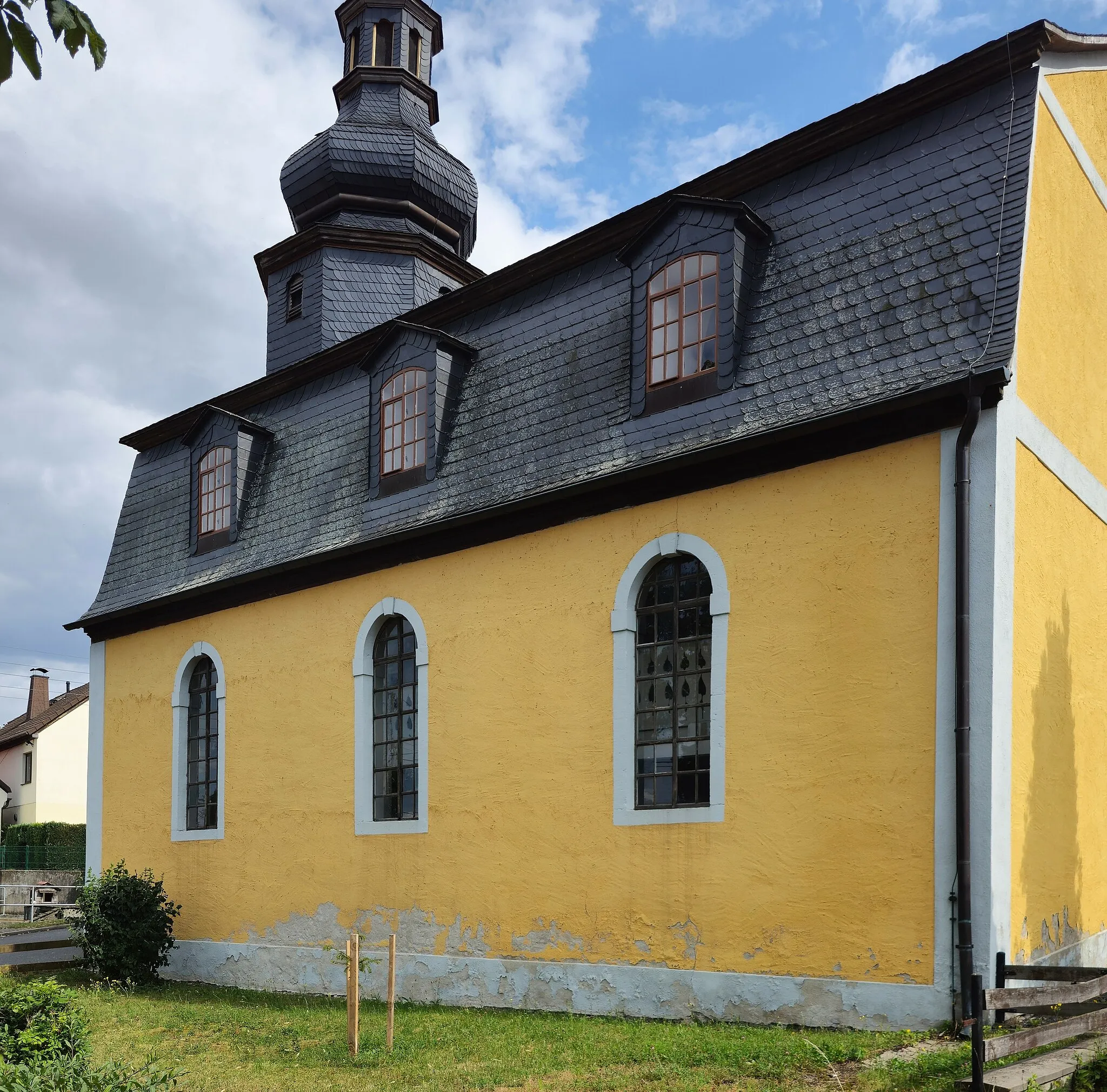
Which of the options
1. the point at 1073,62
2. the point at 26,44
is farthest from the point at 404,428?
the point at 26,44

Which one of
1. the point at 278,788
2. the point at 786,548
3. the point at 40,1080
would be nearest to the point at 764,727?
the point at 786,548

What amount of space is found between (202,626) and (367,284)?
6308 mm

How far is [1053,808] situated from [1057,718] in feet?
2.35

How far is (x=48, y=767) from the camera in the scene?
4469cm

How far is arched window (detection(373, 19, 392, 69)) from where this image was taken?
71.5 ft

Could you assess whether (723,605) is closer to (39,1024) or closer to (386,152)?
(39,1024)

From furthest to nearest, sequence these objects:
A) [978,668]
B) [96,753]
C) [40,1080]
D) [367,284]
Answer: [367,284]
[96,753]
[978,668]
[40,1080]

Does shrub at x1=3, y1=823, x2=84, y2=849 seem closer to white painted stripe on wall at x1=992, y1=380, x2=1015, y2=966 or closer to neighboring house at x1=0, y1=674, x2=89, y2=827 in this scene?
neighboring house at x1=0, y1=674, x2=89, y2=827

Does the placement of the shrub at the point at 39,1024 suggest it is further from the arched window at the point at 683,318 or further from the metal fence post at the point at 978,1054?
the arched window at the point at 683,318

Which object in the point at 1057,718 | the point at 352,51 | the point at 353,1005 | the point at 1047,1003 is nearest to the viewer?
the point at 1047,1003

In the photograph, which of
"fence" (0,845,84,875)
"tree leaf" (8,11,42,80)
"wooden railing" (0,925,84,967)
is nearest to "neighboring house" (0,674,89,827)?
"fence" (0,845,84,875)

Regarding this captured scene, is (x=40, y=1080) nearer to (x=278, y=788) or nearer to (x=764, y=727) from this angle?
(x=764, y=727)

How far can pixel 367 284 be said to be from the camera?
65.1ft

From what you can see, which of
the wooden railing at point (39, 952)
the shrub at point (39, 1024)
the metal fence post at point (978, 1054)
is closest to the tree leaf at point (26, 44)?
the shrub at point (39, 1024)
